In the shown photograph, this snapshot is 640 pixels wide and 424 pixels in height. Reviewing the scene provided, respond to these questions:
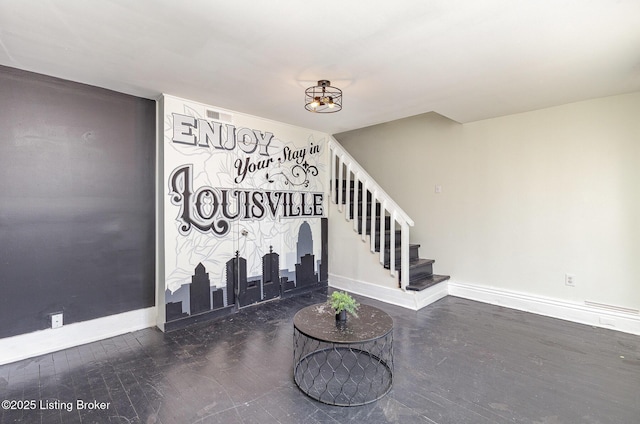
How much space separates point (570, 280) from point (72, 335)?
5371 millimetres

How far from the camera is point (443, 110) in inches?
147

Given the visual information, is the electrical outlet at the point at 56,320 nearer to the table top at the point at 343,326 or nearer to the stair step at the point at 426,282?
the table top at the point at 343,326

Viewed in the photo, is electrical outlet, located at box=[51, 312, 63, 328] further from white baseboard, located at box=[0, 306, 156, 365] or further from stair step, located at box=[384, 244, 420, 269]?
stair step, located at box=[384, 244, 420, 269]

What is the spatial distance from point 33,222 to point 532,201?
17.7 feet

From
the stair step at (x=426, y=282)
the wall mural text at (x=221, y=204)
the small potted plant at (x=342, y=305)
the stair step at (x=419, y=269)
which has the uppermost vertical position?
the wall mural text at (x=221, y=204)

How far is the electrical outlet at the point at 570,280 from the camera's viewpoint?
11.5ft

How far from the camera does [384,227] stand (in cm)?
436

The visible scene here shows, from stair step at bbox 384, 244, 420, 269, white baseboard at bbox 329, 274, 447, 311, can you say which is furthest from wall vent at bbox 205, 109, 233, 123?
white baseboard at bbox 329, 274, 447, 311

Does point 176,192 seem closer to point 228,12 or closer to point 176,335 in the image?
point 176,335

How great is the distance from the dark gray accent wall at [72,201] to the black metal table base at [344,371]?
6.49ft

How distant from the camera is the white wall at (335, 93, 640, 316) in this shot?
3.23 m

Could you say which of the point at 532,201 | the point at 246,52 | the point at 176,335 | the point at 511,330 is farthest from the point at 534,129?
the point at 176,335

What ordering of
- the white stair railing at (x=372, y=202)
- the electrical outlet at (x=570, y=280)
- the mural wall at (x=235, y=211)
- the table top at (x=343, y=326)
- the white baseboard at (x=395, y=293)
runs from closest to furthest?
1. the table top at (x=343, y=326)
2. the mural wall at (x=235, y=211)
3. the electrical outlet at (x=570, y=280)
4. the white baseboard at (x=395, y=293)
5. the white stair railing at (x=372, y=202)

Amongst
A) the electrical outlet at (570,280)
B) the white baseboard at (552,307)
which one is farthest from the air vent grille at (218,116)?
the electrical outlet at (570,280)
